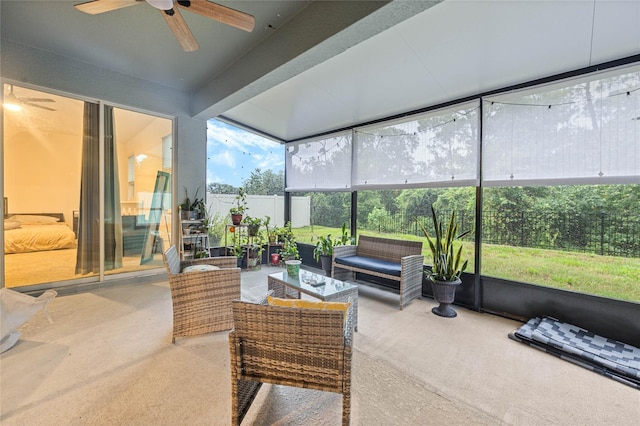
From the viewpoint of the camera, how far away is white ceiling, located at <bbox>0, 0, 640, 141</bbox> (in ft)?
7.00

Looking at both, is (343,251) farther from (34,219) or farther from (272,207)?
(34,219)

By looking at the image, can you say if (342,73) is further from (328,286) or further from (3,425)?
(3,425)

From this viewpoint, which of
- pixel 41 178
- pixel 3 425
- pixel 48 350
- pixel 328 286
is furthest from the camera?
pixel 41 178

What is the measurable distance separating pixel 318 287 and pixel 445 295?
5.19 ft

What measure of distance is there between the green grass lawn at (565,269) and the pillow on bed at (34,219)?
5591 mm

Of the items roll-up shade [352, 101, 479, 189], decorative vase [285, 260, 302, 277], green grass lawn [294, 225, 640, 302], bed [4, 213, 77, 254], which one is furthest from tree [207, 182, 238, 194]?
green grass lawn [294, 225, 640, 302]

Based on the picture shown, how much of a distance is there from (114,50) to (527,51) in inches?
182

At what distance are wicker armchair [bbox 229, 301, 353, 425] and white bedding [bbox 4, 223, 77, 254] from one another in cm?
380

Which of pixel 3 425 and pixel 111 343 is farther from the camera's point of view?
pixel 111 343

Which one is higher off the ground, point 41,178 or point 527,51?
point 527,51

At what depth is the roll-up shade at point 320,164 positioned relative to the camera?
4.89 meters

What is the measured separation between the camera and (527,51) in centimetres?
253

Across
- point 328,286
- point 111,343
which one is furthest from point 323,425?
point 111,343

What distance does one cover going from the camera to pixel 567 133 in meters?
2.78
